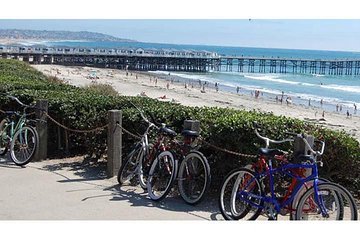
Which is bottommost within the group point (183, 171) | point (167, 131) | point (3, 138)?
point (3, 138)

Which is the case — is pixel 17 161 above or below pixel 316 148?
below

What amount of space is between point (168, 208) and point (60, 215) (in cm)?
115

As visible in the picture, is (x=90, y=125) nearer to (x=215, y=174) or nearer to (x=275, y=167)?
(x=215, y=174)

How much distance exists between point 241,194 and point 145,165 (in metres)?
1.71

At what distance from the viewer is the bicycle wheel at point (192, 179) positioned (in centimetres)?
555

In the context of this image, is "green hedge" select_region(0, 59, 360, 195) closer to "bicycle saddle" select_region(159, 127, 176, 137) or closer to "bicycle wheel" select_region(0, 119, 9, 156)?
"bicycle saddle" select_region(159, 127, 176, 137)

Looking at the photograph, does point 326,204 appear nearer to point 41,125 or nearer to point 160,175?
point 160,175

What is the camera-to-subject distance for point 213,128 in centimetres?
602

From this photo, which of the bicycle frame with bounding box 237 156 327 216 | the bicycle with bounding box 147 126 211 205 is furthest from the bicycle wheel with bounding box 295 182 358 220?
the bicycle with bounding box 147 126 211 205

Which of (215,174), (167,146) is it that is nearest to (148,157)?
(167,146)

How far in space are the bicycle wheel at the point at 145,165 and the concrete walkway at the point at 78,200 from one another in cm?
14

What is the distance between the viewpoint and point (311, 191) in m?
4.18

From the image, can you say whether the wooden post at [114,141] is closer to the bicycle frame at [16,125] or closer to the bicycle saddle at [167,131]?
the bicycle saddle at [167,131]

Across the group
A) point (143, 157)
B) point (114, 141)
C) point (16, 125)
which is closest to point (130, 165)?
point (143, 157)
